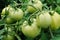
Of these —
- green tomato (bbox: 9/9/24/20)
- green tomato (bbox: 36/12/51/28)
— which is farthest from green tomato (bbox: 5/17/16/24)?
green tomato (bbox: 36/12/51/28)

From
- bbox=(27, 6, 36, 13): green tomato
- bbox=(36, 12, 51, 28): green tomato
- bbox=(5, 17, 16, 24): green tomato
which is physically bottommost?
bbox=(5, 17, 16, 24): green tomato

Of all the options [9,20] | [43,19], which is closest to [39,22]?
[43,19]

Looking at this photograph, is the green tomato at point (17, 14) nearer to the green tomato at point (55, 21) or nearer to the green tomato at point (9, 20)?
the green tomato at point (9, 20)

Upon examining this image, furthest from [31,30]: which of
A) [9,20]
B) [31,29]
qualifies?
[9,20]

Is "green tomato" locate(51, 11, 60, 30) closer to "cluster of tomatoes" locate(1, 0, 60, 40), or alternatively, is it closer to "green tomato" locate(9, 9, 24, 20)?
"cluster of tomatoes" locate(1, 0, 60, 40)

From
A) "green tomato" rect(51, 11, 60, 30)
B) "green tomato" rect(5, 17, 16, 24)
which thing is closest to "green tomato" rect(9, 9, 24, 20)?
"green tomato" rect(5, 17, 16, 24)

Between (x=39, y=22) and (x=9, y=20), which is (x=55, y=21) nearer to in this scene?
(x=39, y=22)

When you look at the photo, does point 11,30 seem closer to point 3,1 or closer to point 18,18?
point 18,18

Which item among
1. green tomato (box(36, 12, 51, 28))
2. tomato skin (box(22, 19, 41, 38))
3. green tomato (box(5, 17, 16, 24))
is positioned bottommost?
tomato skin (box(22, 19, 41, 38))

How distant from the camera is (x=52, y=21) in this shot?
1.86ft

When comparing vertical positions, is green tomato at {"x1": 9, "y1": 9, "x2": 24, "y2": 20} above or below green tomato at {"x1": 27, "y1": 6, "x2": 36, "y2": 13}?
below

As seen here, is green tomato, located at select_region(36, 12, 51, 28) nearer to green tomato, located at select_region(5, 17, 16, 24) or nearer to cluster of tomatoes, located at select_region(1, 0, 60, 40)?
cluster of tomatoes, located at select_region(1, 0, 60, 40)

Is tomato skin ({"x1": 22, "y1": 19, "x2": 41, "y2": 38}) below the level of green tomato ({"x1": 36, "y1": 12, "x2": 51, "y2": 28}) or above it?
below

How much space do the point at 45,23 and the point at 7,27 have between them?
0.46ft
